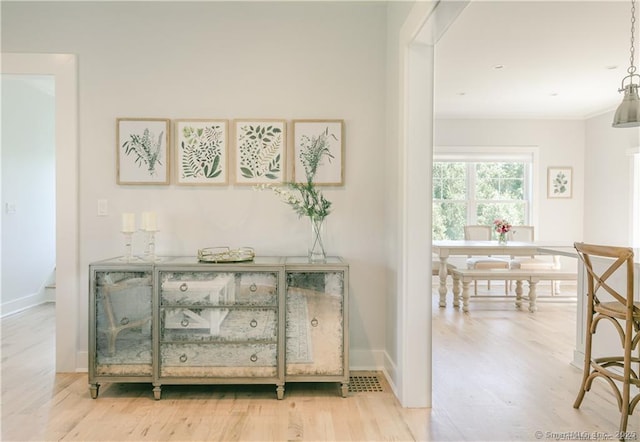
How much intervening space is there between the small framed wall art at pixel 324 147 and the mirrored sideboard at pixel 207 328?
0.72 meters

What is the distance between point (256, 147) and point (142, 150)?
80 cm

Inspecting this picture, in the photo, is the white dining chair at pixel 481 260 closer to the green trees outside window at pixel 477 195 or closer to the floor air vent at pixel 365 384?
the green trees outside window at pixel 477 195

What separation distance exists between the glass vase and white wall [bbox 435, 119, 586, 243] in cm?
432

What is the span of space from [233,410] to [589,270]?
2161mm

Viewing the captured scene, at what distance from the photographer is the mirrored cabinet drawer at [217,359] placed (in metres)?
2.62

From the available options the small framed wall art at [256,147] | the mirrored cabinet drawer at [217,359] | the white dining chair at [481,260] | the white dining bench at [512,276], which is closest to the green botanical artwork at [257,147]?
the small framed wall art at [256,147]

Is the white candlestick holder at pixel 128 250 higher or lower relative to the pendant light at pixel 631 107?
lower

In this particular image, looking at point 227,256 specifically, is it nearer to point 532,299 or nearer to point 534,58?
point 534,58

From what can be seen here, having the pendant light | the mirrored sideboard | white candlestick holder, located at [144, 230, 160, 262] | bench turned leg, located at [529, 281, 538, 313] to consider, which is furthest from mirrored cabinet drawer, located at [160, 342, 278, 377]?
bench turned leg, located at [529, 281, 538, 313]

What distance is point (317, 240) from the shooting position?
2.95 m

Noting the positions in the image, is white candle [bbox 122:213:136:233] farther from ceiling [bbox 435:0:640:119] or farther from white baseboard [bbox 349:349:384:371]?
ceiling [bbox 435:0:640:119]

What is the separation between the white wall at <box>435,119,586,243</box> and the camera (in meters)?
6.72

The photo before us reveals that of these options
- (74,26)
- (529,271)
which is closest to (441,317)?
(529,271)

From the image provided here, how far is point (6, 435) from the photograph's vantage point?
2154 mm
